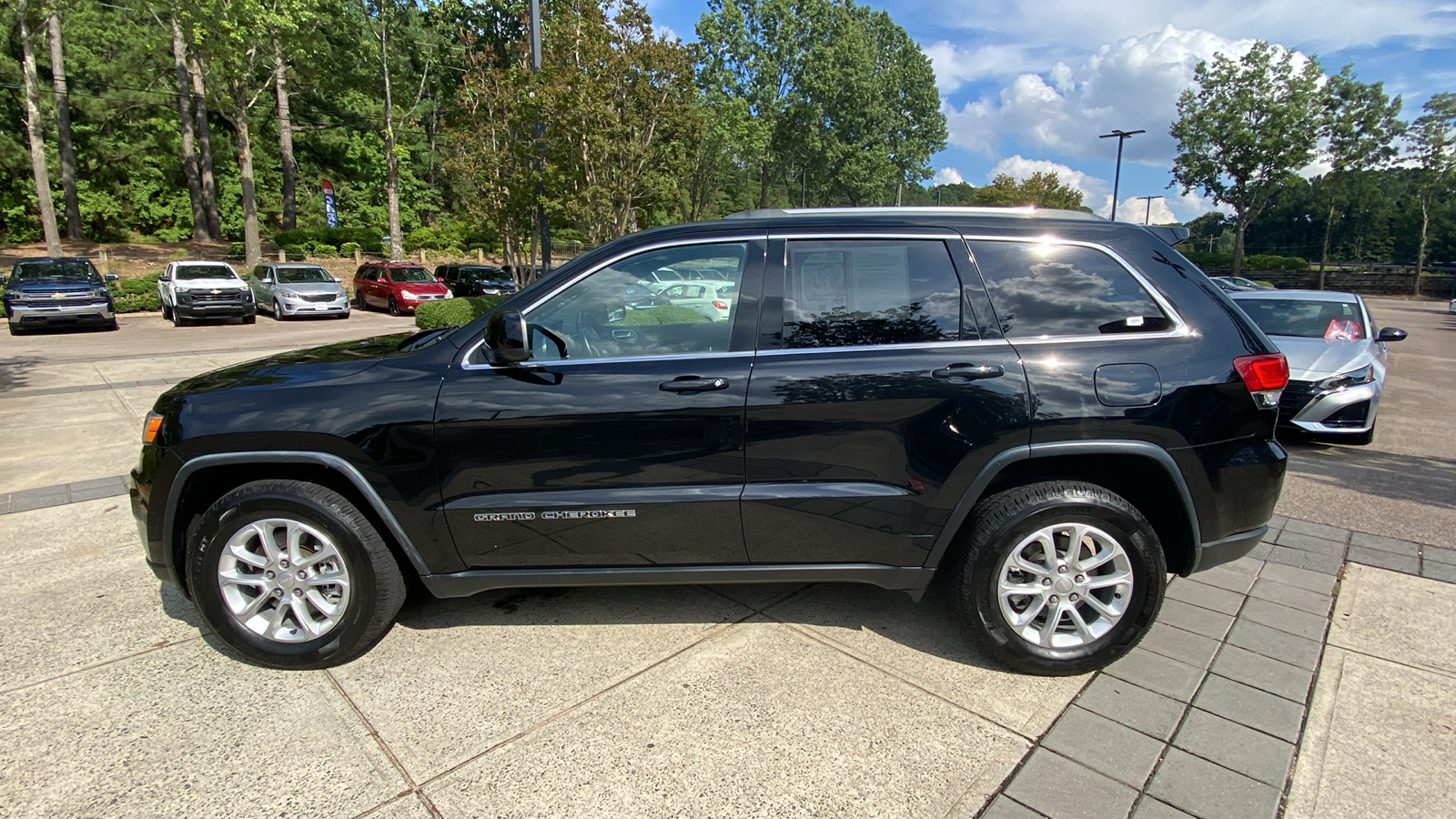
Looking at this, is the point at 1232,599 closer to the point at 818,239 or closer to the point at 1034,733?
the point at 1034,733

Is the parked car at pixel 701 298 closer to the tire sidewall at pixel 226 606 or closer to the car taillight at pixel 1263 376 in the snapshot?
the tire sidewall at pixel 226 606

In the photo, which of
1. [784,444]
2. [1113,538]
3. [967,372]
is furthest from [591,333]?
[1113,538]

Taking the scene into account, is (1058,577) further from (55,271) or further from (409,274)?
(409,274)

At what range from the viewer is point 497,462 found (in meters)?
2.78

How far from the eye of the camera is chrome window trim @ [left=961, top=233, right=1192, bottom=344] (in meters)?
2.81

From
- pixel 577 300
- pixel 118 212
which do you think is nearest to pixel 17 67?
pixel 118 212

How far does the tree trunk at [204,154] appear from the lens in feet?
105

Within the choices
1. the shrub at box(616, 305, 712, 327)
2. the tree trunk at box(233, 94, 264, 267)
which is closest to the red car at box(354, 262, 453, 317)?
the tree trunk at box(233, 94, 264, 267)

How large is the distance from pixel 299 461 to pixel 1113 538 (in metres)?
3.15

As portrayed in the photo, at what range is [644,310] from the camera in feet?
9.98

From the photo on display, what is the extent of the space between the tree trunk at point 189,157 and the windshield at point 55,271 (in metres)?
20.4

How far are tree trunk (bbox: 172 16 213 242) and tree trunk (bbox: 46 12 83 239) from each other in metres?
4.01

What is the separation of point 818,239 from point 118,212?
46.2 meters

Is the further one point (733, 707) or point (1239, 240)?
point (1239, 240)
